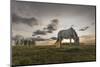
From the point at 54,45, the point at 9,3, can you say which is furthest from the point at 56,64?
the point at 9,3

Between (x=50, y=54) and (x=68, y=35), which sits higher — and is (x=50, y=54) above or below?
below

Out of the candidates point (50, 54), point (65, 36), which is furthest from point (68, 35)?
point (50, 54)

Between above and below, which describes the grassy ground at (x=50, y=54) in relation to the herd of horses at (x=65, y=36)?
below

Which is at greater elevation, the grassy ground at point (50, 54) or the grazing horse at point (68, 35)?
the grazing horse at point (68, 35)

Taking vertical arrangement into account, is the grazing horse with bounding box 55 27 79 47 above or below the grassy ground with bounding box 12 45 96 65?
above

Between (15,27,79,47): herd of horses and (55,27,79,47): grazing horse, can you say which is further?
(55,27,79,47): grazing horse

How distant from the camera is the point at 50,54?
2.59 meters

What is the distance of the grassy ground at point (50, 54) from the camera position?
246cm

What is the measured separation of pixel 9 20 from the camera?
7.93ft

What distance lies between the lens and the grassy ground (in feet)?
8.06

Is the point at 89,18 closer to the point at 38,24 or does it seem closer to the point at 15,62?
the point at 38,24

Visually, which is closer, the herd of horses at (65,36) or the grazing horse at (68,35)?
the herd of horses at (65,36)

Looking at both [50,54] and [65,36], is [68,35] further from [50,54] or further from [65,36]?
[50,54]

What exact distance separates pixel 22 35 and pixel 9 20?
24 centimetres
